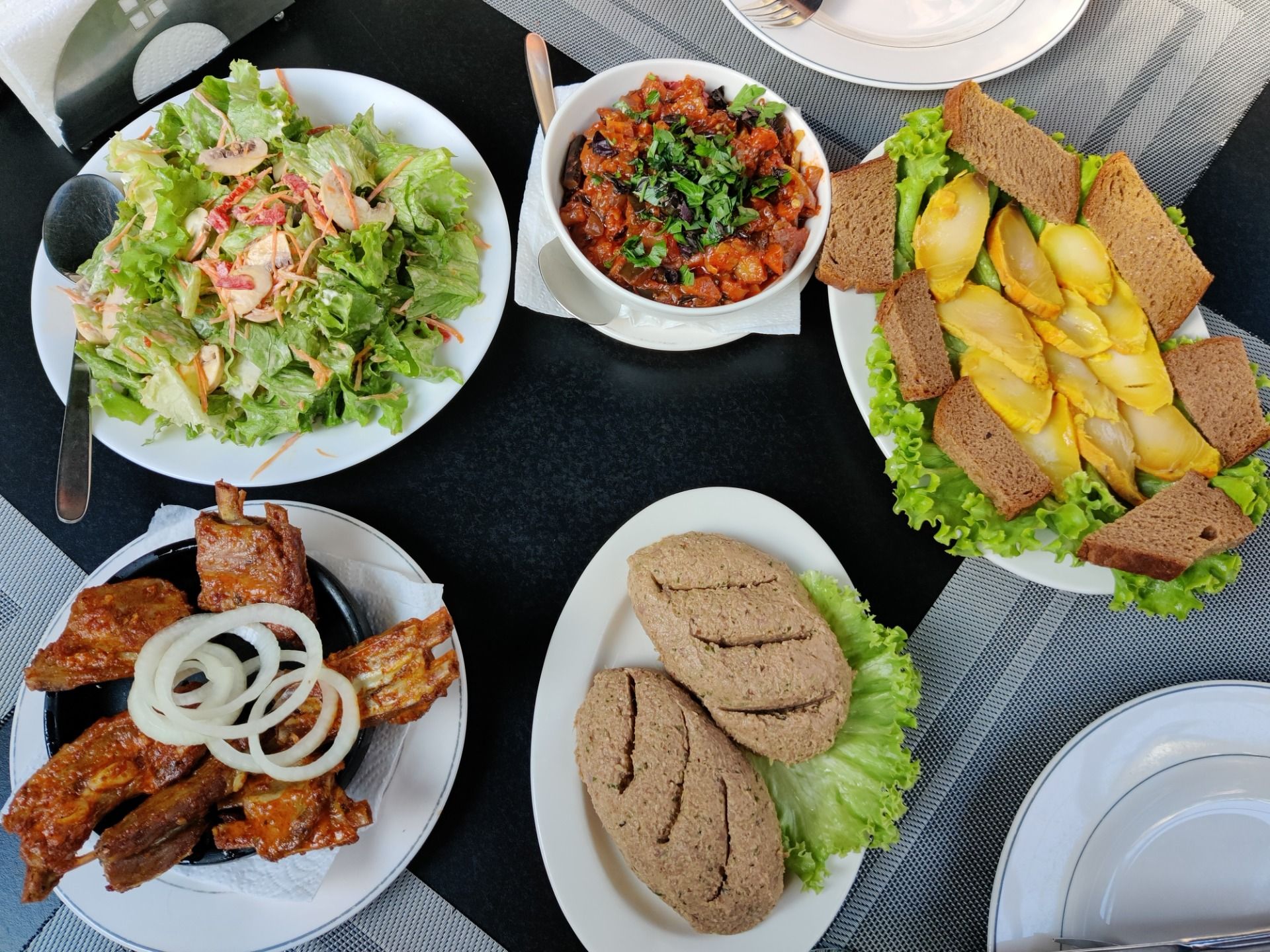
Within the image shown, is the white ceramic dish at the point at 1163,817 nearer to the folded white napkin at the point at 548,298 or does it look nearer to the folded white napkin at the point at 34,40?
the folded white napkin at the point at 548,298

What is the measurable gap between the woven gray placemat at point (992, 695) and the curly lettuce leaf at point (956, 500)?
0.81 ft

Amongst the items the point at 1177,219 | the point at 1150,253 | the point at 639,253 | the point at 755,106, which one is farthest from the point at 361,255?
the point at 1177,219

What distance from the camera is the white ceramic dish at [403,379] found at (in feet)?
5.89

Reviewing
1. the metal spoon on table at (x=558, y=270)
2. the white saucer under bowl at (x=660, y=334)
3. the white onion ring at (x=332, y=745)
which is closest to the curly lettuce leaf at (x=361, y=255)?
the metal spoon on table at (x=558, y=270)

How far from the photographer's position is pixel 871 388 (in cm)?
183

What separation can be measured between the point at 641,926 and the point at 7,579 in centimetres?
164

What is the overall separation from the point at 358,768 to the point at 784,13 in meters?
1.97

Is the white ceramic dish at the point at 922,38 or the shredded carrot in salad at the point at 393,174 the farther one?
the white ceramic dish at the point at 922,38

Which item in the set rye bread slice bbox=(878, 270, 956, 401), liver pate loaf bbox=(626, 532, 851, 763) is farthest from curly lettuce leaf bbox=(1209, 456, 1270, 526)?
liver pate loaf bbox=(626, 532, 851, 763)

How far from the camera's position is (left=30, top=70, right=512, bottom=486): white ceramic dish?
1.80 metres

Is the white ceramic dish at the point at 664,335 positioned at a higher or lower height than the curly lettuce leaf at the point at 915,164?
lower

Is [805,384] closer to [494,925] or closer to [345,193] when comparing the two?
[345,193]

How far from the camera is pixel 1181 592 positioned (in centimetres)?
174

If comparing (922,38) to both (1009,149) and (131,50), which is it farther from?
(131,50)
